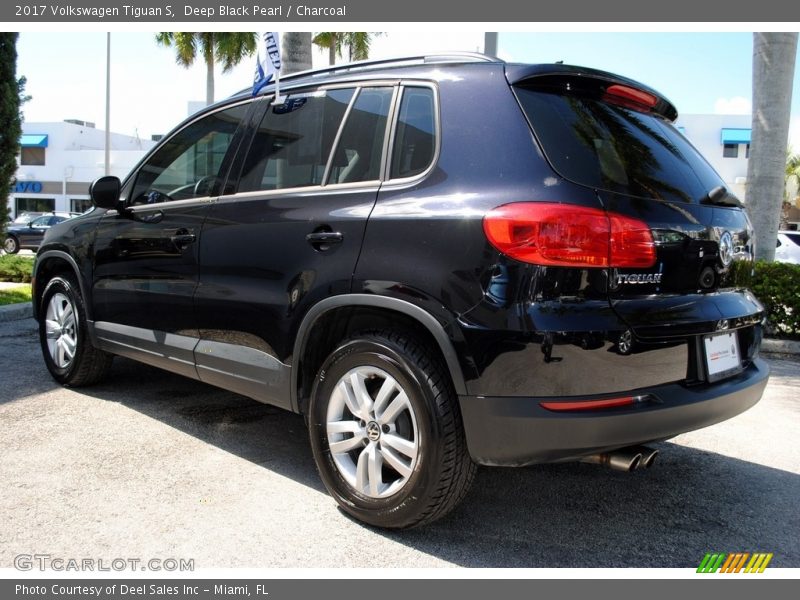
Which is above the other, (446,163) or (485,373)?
(446,163)

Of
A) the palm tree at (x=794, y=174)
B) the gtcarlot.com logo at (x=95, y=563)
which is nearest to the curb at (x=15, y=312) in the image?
the gtcarlot.com logo at (x=95, y=563)

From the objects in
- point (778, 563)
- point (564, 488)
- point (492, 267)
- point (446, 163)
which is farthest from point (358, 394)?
point (778, 563)

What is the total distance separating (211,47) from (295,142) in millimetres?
26457

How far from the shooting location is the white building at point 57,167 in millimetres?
43281

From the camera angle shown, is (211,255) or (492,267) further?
(211,255)

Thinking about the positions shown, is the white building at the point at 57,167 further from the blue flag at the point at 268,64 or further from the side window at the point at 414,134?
the side window at the point at 414,134

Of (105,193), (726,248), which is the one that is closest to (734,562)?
(726,248)

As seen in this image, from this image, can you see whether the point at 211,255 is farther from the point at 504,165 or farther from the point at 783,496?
the point at 783,496

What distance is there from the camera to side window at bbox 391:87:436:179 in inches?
112

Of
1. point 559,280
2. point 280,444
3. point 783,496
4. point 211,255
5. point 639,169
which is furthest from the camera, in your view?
point 280,444

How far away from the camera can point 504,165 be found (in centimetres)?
258

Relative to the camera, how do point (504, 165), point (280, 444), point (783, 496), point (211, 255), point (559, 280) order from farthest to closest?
point (280, 444) → point (211, 255) → point (783, 496) → point (504, 165) → point (559, 280)

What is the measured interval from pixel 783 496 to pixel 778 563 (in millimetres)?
804
